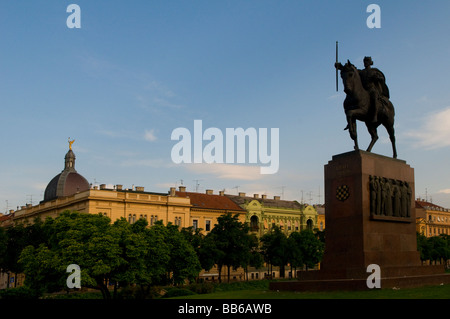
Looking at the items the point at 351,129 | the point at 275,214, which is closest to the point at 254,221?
the point at 275,214

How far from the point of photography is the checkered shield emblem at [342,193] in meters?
23.1

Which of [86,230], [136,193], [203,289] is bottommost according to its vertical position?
[203,289]

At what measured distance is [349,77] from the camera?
24078mm

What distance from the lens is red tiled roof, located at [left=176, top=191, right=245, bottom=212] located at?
85.9 m

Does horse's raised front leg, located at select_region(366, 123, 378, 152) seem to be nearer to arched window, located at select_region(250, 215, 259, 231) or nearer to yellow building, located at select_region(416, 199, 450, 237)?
arched window, located at select_region(250, 215, 259, 231)

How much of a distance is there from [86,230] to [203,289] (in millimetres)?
14997

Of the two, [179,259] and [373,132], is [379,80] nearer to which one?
[373,132]

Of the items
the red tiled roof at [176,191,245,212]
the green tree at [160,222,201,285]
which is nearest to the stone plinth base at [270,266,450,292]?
the green tree at [160,222,201,285]

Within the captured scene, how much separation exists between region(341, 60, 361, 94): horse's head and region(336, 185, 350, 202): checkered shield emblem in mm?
4205

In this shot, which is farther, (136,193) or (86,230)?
(136,193)

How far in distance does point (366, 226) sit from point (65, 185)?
70.7 m
